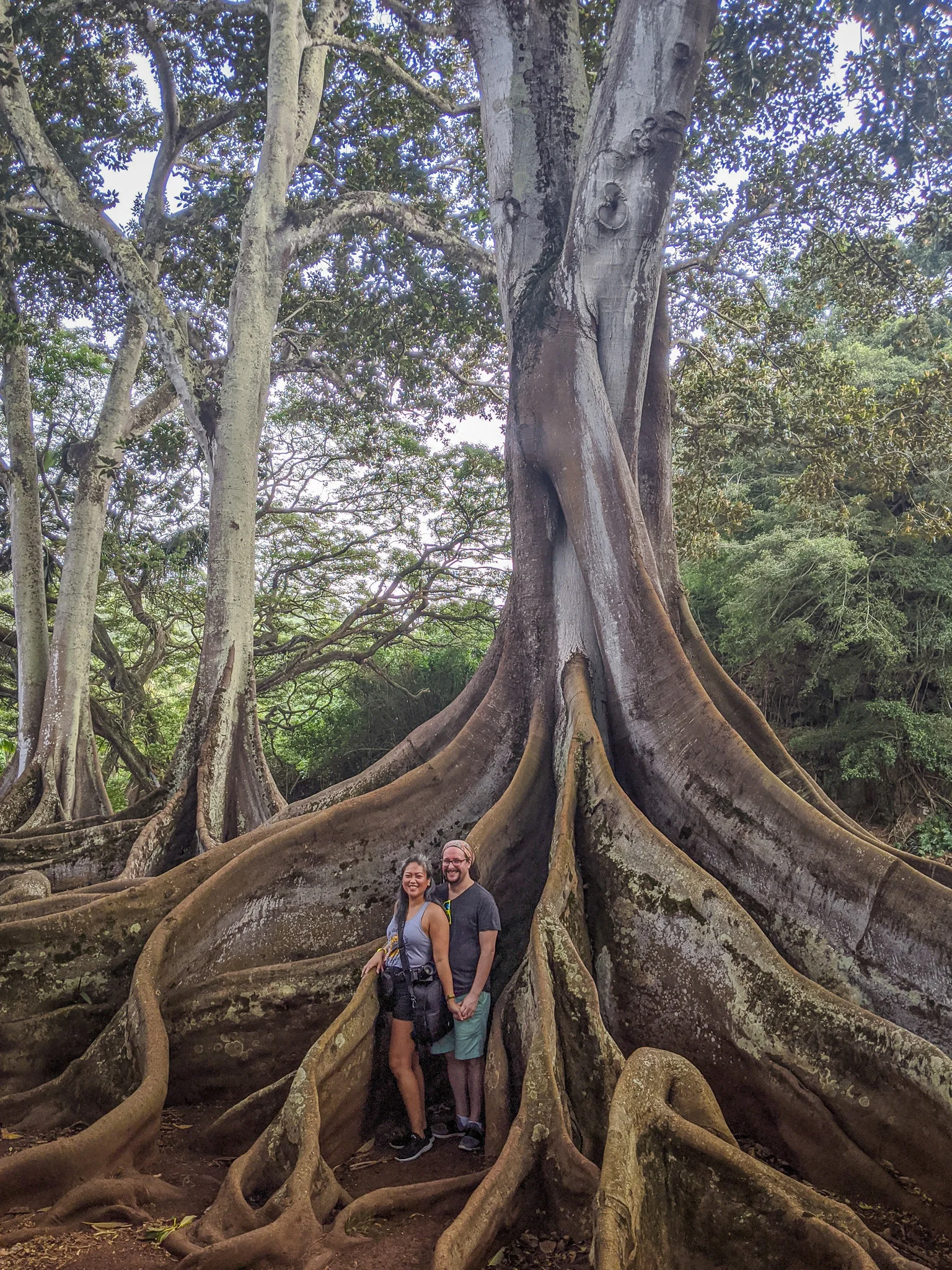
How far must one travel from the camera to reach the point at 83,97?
9977 millimetres

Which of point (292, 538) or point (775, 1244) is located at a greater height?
point (292, 538)

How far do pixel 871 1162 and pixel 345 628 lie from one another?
39.1ft

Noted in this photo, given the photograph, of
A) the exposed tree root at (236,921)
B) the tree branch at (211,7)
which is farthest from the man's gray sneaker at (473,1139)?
the tree branch at (211,7)

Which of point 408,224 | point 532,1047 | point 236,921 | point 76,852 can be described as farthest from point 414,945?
point 408,224

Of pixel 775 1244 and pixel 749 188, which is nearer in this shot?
pixel 775 1244

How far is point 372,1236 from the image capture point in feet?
8.38

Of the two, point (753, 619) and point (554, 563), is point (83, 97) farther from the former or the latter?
point (753, 619)

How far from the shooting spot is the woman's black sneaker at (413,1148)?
3.14m

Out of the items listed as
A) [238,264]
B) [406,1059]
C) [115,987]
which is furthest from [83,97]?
[406,1059]

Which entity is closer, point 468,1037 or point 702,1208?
point 702,1208

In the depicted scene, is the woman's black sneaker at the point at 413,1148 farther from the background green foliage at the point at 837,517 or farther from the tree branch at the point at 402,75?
the tree branch at the point at 402,75

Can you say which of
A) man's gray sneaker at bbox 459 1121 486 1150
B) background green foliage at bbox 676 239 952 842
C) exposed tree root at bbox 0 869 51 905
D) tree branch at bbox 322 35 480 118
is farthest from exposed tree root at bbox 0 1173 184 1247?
tree branch at bbox 322 35 480 118

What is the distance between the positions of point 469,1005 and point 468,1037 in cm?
15

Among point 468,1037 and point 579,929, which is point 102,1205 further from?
point 579,929
